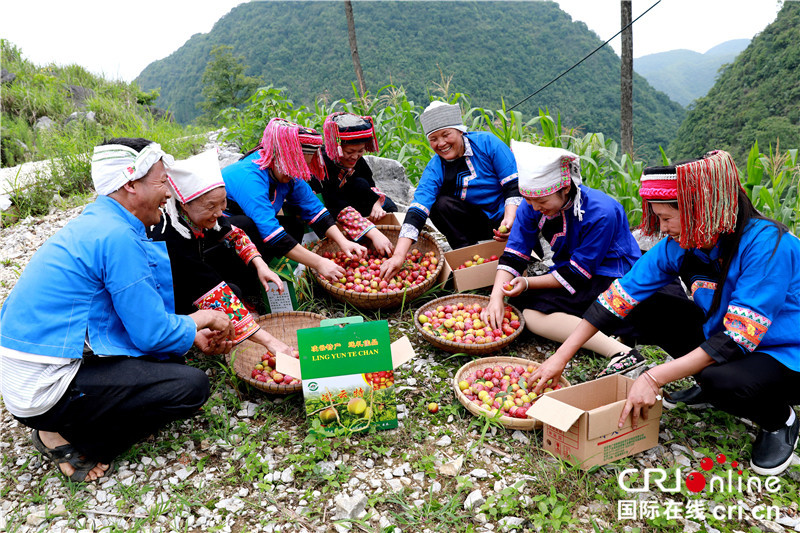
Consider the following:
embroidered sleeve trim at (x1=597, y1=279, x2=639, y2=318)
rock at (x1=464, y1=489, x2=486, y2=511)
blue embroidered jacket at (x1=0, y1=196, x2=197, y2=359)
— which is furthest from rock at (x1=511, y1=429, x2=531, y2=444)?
blue embroidered jacket at (x1=0, y1=196, x2=197, y2=359)

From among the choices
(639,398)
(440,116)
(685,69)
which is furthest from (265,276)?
(685,69)

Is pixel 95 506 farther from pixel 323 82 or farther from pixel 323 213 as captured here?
pixel 323 82

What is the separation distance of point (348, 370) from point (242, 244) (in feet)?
4.38

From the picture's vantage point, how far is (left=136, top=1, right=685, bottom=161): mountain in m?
28.9

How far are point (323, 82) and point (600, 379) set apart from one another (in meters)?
30.3

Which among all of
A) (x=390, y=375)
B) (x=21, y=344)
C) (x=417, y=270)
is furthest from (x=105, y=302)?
(x=417, y=270)

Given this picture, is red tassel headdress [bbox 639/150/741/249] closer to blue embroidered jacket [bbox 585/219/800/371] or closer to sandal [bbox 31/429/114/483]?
blue embroidered jacket [bbox 585/219/800/371]

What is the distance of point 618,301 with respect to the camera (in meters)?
2.50

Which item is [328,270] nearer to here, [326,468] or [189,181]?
[189,181]

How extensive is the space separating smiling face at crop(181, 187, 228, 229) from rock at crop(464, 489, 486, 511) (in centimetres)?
191

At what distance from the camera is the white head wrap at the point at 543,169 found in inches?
109

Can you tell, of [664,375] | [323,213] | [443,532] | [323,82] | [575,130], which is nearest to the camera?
[443,532]

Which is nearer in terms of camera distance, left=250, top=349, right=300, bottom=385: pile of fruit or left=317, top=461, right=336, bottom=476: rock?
→ left=317, top=461, right=336, bottom=476: rock

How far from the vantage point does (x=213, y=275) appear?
2900mm
